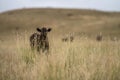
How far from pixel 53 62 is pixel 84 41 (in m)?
3.07

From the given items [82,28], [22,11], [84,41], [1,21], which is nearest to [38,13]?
[22,11]

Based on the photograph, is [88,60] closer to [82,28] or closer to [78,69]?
[78,69]

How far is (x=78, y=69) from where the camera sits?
711 centimetres

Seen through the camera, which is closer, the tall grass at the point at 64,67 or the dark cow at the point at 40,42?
the tall grass at the point at 64,67

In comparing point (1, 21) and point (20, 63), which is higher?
point (20, 63)

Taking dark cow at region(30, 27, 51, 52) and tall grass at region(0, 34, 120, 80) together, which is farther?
dark cow at region(30, 27, 51, 52)

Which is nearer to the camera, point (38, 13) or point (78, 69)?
point (78, 69)

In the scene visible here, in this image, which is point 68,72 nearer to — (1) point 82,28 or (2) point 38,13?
(1) point 82,28

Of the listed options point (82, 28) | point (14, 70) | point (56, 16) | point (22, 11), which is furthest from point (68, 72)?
point (22, 11)

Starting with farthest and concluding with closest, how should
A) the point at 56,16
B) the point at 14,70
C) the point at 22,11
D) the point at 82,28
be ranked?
the point at 22,11
the point at 56,16
the point at 82,28
the point at 14,70

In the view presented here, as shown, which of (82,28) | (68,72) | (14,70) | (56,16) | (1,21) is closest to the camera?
(68,72)

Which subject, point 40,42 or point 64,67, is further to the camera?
point 40,42

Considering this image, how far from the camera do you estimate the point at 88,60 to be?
7941mm

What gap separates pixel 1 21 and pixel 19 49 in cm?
5150
